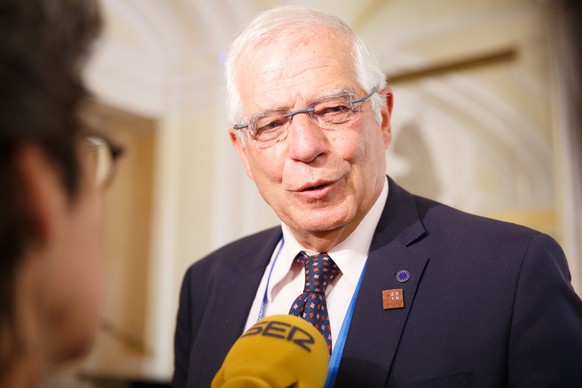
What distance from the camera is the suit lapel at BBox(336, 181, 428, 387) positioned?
1.34 meters

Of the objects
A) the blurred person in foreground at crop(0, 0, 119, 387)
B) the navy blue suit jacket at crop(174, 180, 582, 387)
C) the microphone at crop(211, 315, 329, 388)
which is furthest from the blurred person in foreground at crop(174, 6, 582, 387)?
the blurred person in foreground at crop(0, 0, 119, 387)

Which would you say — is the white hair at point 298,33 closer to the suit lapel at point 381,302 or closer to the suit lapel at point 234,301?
the suit lapel at point 381,302

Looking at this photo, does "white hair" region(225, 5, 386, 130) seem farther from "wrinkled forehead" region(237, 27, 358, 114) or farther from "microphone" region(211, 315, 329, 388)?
"microphone" region(211, 315, 329, 388)

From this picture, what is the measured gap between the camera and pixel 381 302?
1.41 meters

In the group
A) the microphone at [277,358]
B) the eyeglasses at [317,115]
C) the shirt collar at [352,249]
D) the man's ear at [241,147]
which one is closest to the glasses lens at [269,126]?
the eyeglasses at [317,115]

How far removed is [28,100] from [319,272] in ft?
3.22

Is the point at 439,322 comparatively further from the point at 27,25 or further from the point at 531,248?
the point at 27,25

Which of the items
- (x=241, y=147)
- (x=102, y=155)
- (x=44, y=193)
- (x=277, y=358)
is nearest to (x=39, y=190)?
(x=44, y=193)

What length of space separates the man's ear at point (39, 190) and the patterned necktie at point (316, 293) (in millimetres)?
838

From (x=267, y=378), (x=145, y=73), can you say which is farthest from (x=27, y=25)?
(x=145, y=73)

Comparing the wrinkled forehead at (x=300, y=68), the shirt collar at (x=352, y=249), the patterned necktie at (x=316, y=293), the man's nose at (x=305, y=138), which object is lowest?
the patterned necktie at (x=316, y=293)

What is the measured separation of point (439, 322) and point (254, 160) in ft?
2.12

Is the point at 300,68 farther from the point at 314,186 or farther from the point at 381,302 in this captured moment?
the point at 381,302

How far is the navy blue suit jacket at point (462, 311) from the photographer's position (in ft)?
→ 4.23
